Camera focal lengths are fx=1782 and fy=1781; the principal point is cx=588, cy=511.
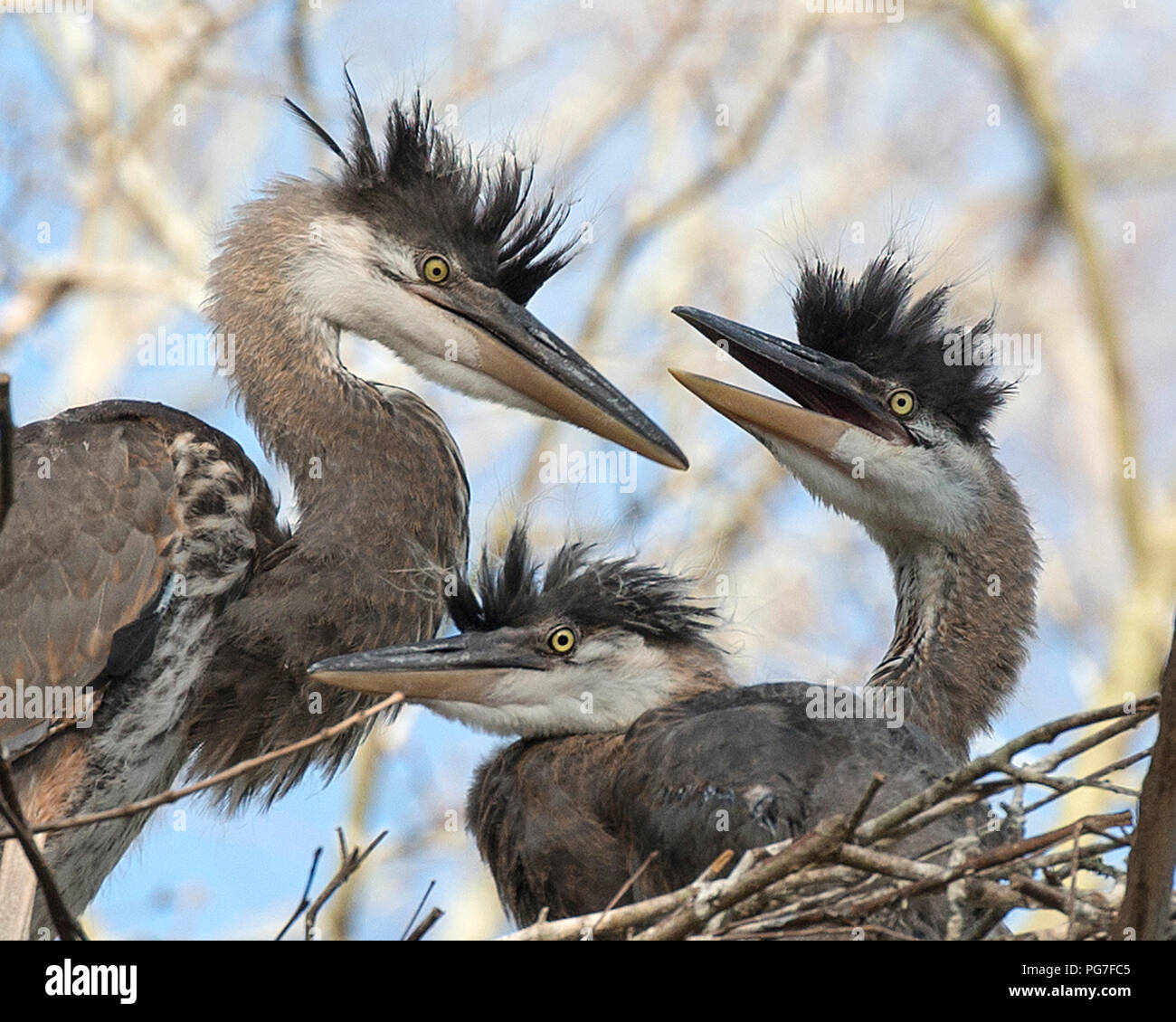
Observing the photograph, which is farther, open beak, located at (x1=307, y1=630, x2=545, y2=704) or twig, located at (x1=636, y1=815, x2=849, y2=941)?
open beak, located at (x1=307, y1=630, x2=545, y2=704)

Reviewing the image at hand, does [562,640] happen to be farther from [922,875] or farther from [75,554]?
[922,875]

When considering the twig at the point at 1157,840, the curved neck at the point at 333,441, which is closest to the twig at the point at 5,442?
the twig at the point at 1157,840

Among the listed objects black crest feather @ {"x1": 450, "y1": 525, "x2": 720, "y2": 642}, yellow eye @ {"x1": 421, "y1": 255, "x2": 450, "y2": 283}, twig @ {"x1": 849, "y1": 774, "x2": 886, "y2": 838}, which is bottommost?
twig @ {"x1": 849, "y1": 774, "x2": 886, "y2": 838}

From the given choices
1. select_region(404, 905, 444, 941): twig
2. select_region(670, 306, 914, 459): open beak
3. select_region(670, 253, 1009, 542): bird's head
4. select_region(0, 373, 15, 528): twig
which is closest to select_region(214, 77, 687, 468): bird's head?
select_region(670, 306, 914, 459): open beak

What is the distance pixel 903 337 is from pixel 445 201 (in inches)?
59.2

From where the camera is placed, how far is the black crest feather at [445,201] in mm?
5668

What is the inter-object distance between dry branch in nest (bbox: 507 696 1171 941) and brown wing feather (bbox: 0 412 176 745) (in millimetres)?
1657

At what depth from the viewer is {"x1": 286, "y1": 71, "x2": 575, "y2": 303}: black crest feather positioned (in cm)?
567

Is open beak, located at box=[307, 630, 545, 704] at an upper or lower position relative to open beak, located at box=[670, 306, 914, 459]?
lower

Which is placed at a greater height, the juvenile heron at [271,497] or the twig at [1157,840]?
the juvenile heron at [271,497]

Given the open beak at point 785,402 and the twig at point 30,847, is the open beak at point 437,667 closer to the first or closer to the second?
the open beak at point 785,402

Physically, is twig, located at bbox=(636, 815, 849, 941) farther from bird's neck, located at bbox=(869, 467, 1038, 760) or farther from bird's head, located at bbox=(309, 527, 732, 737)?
bird's neck, located at bbox=(869, 467, 1038, 760)

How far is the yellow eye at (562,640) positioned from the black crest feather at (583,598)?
4cm
